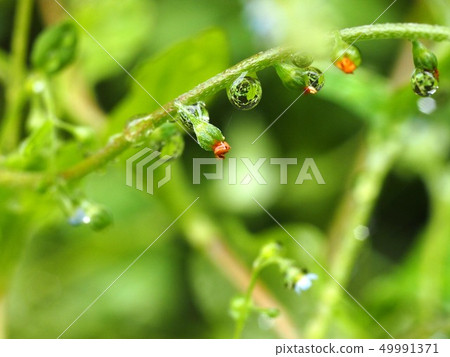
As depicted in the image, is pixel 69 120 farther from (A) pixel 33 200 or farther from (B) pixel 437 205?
(B) pixel 437 205

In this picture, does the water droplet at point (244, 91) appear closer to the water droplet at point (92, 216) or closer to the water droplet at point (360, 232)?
the water droplet at point (92, 216)

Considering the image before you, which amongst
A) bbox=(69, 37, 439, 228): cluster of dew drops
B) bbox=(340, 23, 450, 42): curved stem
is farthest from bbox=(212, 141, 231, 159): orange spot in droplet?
bbox=(340, 23, 450, 42): curved stem

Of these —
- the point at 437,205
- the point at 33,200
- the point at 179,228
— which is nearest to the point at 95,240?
the point at 179,228

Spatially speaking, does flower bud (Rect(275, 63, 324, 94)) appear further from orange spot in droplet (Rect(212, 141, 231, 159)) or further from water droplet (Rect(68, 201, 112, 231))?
water droplet (Rect(68, 201, 112, 231))

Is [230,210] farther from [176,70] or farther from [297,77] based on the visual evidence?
Answer: [297,77]

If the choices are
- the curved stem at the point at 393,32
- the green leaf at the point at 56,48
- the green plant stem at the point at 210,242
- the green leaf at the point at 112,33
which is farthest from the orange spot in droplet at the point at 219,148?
the green leaf at the point at 112,33

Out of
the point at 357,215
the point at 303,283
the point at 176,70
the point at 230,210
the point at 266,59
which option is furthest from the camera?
the point at 230,210

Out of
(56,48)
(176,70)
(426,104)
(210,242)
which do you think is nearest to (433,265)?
(426,104)
